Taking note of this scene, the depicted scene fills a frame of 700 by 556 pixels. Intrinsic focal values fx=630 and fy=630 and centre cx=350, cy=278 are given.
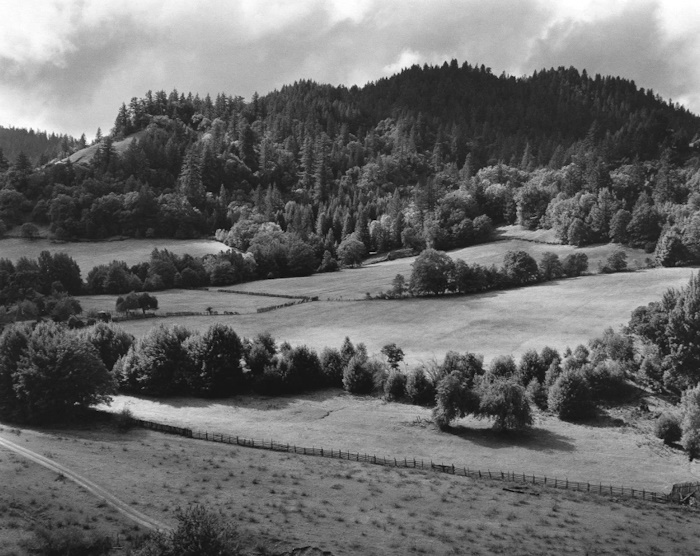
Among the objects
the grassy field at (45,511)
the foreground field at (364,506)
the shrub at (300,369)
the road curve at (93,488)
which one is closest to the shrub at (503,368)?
the shrub at (300,369)

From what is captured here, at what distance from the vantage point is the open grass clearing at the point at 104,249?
158125 millimetres

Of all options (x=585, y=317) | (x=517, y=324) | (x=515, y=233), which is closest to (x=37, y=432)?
(x=517, y=324)

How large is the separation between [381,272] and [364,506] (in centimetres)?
11277

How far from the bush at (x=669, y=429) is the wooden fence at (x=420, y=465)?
Result: 1419cm

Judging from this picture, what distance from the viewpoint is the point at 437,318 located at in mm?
108062

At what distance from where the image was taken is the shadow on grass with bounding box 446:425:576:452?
62.8 meters

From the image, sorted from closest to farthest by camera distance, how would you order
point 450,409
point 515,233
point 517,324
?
point 450,409, point 517,324, point 515,233

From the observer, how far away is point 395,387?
255ft

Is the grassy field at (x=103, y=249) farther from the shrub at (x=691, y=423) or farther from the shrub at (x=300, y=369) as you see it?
the shrub at (x=691, y=423)

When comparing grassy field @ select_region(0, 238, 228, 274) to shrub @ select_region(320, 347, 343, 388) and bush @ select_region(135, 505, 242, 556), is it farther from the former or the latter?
bush @ select_region(135, 505, 242, 556)

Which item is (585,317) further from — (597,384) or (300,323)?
(300,323)

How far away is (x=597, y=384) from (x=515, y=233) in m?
116

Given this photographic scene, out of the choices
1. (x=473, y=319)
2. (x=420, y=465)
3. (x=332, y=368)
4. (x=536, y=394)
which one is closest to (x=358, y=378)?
(x=332, y=368)

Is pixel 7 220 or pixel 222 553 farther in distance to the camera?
pixel 7 220
